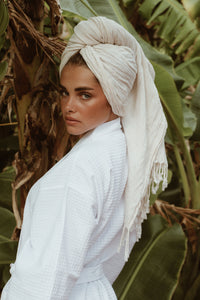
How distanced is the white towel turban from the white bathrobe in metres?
0.03

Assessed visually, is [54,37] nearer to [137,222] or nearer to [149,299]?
[137,222]

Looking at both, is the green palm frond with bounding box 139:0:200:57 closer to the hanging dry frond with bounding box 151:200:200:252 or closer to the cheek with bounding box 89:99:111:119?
the hanging dry frond with bounding box 151:200:200:252

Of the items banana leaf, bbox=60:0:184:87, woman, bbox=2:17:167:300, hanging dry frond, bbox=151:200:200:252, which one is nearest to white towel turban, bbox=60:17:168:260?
woman, bbox=2:17:167:300

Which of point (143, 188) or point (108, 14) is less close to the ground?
point (108, 14)

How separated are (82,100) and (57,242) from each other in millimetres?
333

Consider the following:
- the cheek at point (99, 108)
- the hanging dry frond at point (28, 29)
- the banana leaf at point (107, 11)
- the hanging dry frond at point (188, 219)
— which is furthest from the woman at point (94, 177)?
the hanging dry frond at point (188, 219)

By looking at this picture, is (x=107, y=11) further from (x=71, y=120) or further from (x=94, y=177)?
(x=94, y=177)

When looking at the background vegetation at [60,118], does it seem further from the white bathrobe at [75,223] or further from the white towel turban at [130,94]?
the white bathrobe at [75,223]

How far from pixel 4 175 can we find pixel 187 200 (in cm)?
96

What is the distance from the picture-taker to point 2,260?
136cm

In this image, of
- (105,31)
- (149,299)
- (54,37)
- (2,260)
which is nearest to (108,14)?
(54,37)

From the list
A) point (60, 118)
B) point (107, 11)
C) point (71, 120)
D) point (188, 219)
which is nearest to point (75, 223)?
point (71, 120)

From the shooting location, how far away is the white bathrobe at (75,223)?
75cm

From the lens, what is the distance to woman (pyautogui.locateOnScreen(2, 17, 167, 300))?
759 mm
